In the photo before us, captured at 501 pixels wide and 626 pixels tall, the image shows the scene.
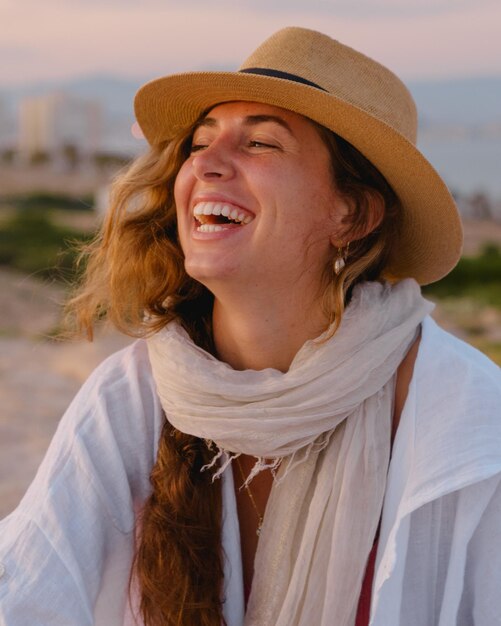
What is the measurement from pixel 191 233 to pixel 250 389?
1.29ft

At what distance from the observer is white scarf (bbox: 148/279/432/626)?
7.03 feet

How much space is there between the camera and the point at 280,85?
2.06m

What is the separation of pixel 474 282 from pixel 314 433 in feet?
29.5

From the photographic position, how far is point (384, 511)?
2.11 metres

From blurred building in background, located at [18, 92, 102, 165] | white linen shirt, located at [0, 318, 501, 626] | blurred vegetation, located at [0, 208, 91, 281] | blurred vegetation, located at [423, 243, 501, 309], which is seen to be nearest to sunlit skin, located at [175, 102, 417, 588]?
→ white linen shirt, located at [0, 318, 501, 626]

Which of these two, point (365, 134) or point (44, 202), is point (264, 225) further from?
point (44, 202)

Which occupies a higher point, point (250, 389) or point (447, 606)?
point (250, 389)

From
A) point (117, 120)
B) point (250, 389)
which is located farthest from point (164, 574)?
point (117, 120)

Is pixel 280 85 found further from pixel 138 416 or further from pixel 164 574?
pixel 164 574

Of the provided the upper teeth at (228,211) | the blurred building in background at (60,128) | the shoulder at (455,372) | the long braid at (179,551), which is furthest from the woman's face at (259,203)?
the blurred building in background at (60,128)

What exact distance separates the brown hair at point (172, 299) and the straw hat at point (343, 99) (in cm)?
7

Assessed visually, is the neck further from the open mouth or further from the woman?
the open mouth

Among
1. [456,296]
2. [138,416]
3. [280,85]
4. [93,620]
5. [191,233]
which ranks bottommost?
[456,296]

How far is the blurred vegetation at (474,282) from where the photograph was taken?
9.99 meters
